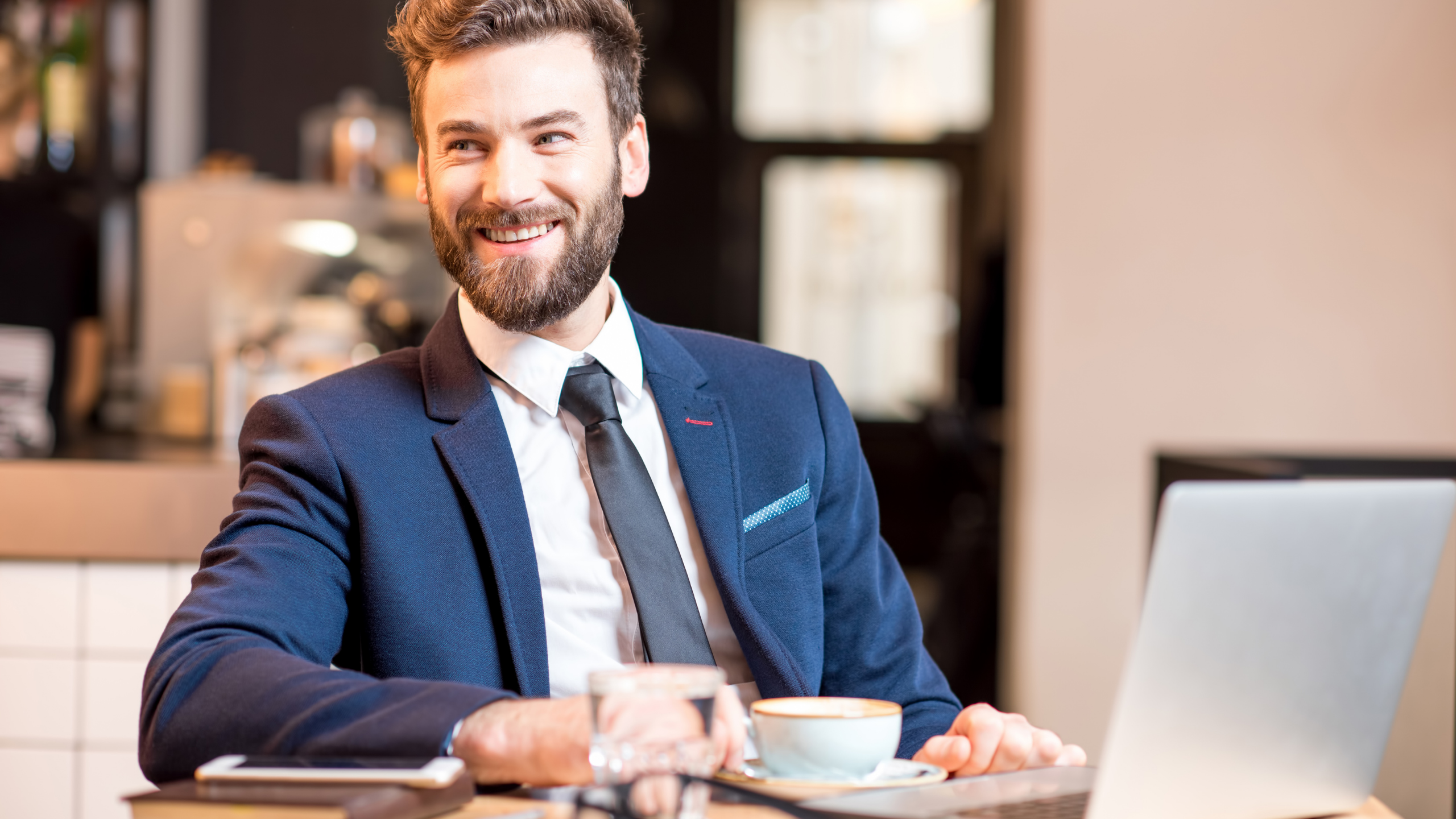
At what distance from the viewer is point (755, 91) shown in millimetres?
4828

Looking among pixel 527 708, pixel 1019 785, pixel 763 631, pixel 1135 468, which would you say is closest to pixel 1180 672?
pixel 1019 785

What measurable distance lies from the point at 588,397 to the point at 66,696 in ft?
4.19

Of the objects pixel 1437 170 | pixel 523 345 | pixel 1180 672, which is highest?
pixel 1437 170

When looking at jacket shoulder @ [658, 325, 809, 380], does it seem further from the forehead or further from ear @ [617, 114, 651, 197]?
the forehead

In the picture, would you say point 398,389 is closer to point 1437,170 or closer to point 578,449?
point 578,449

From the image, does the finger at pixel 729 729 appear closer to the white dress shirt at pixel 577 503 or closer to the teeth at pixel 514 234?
the white dress shirt at pixel 577 503

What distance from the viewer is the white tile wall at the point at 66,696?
6.77 ft

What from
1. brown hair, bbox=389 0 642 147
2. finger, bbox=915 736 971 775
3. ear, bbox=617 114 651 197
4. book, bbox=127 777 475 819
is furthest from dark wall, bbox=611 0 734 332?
book, bbox=127 777 475 819

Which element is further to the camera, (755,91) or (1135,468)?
(755,91)

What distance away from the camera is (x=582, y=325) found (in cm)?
140

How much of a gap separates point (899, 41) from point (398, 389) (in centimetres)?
390

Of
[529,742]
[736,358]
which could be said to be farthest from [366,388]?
[529,742]

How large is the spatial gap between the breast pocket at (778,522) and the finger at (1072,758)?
0.38m

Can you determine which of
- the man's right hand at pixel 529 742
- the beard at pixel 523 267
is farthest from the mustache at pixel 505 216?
the man's right hand at pixel 529 742
